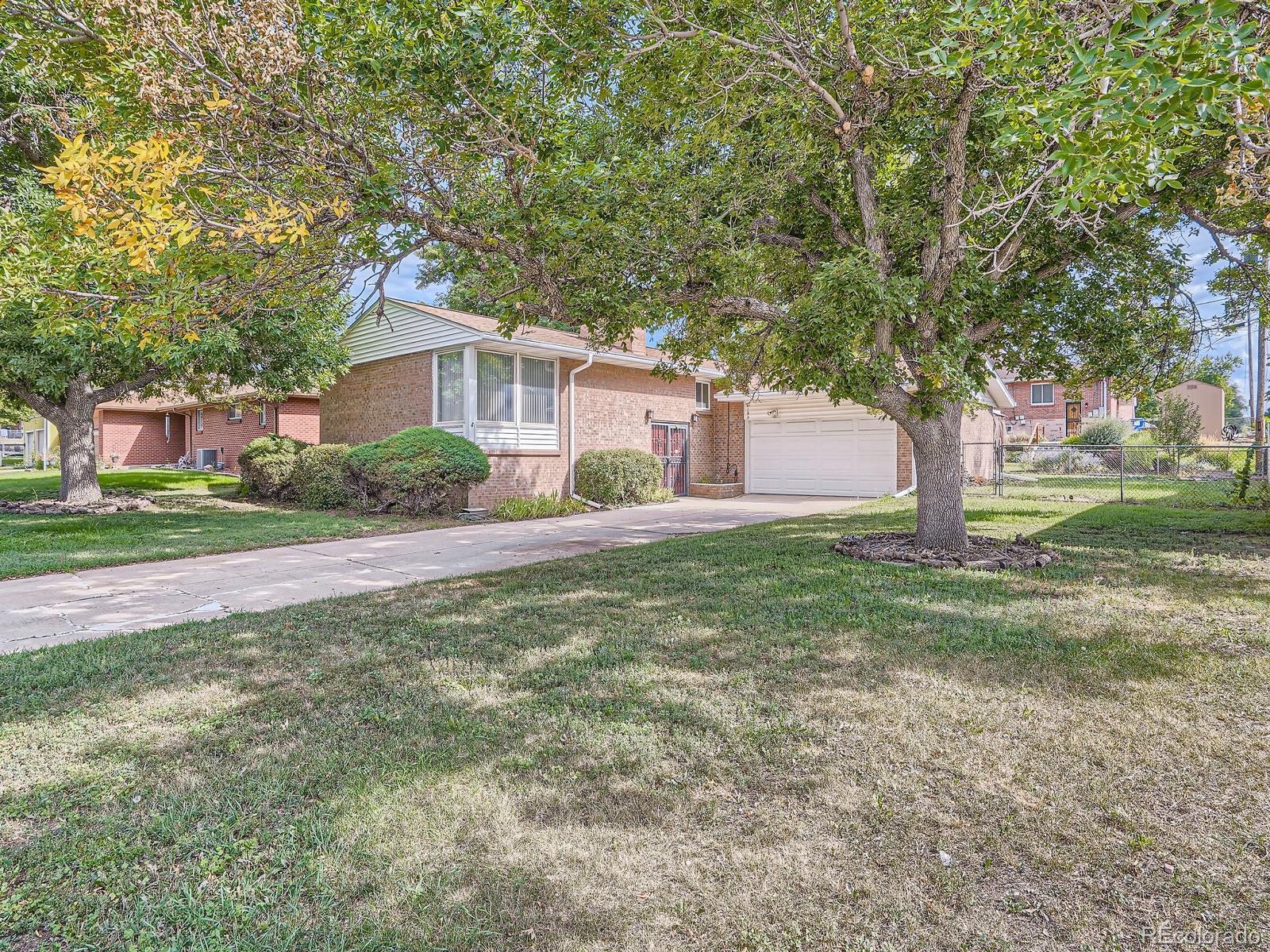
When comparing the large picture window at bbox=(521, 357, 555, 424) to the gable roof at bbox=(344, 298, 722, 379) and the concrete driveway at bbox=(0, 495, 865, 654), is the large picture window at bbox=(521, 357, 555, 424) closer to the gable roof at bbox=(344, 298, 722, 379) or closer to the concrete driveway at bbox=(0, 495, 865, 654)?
the gable roof at bbox=(344, 298, 722, 379)


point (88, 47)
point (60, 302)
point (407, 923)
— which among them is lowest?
point (407, 923)

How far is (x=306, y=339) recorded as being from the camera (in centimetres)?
1257

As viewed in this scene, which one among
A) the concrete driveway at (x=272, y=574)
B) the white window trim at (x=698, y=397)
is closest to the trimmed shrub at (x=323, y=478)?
the concrete driveway at (x=272, y=574)

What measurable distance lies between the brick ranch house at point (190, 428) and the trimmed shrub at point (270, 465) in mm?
4850

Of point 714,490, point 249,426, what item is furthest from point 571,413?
point 249,426

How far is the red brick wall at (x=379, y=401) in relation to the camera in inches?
569

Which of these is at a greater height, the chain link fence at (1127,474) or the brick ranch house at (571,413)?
the brick ranch house at (571,413)

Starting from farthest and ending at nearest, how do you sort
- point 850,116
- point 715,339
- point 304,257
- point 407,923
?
point 715,339 → point 850,116 → point 304,257 → point 407,923

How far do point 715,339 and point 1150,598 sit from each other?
17.6 ft

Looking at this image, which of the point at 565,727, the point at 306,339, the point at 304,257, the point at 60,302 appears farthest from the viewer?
the point at 306,339

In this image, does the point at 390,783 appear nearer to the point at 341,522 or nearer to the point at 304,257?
the point at 304,257

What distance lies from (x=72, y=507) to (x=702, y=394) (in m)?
14.4

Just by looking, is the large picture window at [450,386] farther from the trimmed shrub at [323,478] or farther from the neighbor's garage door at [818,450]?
the neighbor's garage door at [818,450]

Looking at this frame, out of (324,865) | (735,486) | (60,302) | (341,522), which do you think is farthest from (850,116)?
(735,486)
